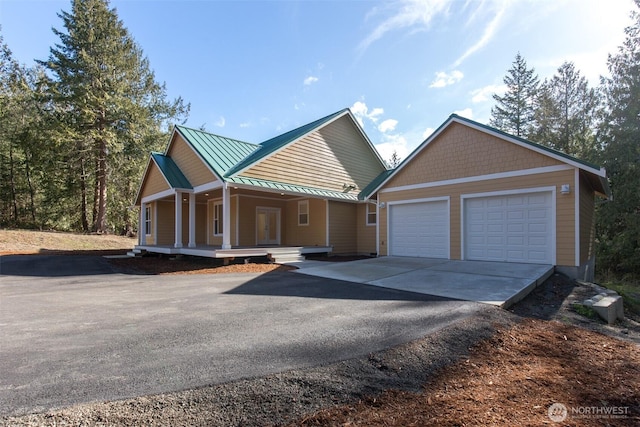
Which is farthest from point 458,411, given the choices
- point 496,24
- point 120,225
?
point 120,225

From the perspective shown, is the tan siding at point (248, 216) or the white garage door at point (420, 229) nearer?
the white garage door at point (420, 229)

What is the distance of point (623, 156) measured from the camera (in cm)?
1681

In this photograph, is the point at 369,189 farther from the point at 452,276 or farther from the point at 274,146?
the point at 452,276

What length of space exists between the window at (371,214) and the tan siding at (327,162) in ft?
5.33

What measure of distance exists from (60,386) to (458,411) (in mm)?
3333

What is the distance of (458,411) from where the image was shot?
8.64 ft

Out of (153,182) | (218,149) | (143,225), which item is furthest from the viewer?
(143,225)

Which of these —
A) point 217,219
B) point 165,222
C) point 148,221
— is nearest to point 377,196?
point 217,219

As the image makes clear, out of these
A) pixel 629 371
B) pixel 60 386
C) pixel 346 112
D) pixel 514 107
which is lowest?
pixel 629 371

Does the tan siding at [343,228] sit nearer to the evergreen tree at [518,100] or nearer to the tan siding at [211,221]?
the tan siding at [211,221]

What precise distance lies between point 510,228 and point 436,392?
29.1ft

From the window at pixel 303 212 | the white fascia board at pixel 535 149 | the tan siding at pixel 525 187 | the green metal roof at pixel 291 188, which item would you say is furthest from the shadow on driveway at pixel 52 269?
the white fascia board at pixel 535 149

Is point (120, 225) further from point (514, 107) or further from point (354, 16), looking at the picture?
point (514, 107)

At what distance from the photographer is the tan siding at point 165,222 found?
17812 mm
